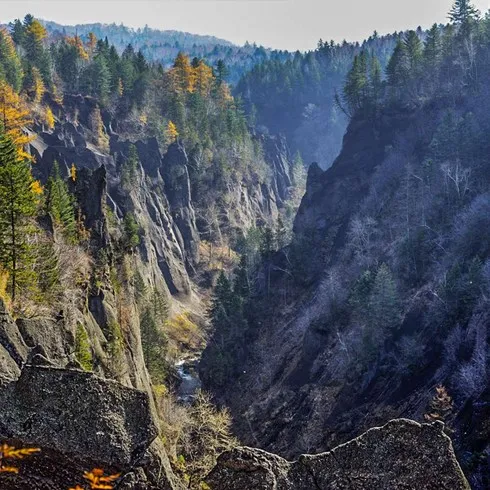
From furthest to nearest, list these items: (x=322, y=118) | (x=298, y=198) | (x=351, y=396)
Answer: (x=322, y=118) < (x=298, y=198) < (x=351, y=396)

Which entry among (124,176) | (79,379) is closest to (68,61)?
(124,176)

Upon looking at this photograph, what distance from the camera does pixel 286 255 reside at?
76562mm

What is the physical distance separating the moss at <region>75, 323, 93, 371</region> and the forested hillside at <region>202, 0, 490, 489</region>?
20.0m

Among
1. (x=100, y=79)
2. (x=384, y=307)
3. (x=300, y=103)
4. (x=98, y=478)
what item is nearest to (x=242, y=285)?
(x=384, y=307)

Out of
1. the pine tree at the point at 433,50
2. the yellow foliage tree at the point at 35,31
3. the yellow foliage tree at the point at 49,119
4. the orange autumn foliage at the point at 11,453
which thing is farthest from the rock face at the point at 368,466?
the yellow foliage tree at the point at 35,31

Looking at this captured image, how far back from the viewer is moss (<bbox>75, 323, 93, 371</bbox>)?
28.4 m

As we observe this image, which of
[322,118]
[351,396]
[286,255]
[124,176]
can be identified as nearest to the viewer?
[351,396]

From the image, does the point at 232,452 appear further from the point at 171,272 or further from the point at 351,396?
the point at 171,272

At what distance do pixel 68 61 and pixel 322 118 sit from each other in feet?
320

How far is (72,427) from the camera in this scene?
10.3 metres

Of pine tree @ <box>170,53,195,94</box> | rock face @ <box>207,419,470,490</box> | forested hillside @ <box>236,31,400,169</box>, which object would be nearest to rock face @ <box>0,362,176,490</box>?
rock face @ <box>207,419,470,490</box>

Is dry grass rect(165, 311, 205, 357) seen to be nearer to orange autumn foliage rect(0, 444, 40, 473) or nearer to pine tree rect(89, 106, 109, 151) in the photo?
pine tree rect(89, 106, 109, 151)

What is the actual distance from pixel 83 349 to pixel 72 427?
19.7 m

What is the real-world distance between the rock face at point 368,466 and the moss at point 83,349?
66.6 ft
